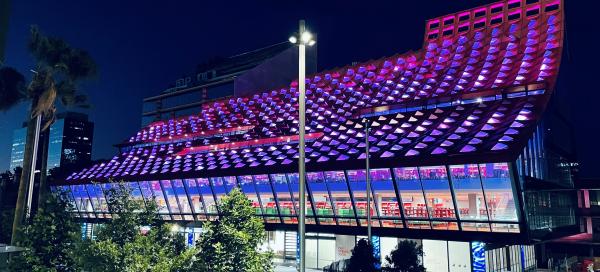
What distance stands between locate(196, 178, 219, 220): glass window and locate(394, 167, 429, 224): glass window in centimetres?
2071

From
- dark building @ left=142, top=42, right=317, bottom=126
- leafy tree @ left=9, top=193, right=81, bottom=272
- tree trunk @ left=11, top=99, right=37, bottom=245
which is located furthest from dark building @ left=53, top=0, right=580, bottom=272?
dark building @ left=142, top=42, right=317, bottom=126

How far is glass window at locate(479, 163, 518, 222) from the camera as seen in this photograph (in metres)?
31.6

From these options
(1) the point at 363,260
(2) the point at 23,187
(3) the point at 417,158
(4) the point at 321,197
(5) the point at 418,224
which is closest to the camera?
(2) the point at 23,187

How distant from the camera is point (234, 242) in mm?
19672

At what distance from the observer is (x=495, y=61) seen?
1971 inches

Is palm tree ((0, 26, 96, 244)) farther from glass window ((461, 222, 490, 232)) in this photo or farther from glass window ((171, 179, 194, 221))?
glass window ((461, 222, 490, 232))

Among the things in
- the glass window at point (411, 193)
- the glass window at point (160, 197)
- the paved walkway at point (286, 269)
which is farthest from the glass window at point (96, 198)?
the glass window at point (411, 193)

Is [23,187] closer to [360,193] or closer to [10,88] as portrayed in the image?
[10,88]

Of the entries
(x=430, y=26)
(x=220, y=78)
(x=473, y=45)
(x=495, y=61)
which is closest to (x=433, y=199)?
(x=495, y=61)

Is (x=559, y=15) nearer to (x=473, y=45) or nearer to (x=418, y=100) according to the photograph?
(x=473, y=45)

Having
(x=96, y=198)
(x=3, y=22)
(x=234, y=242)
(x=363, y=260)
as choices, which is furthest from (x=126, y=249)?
(x=96, y=198)

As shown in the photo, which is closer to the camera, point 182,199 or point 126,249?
point 126,249

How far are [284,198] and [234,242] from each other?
23467 millimetres

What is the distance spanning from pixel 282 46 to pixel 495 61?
46795 mm
